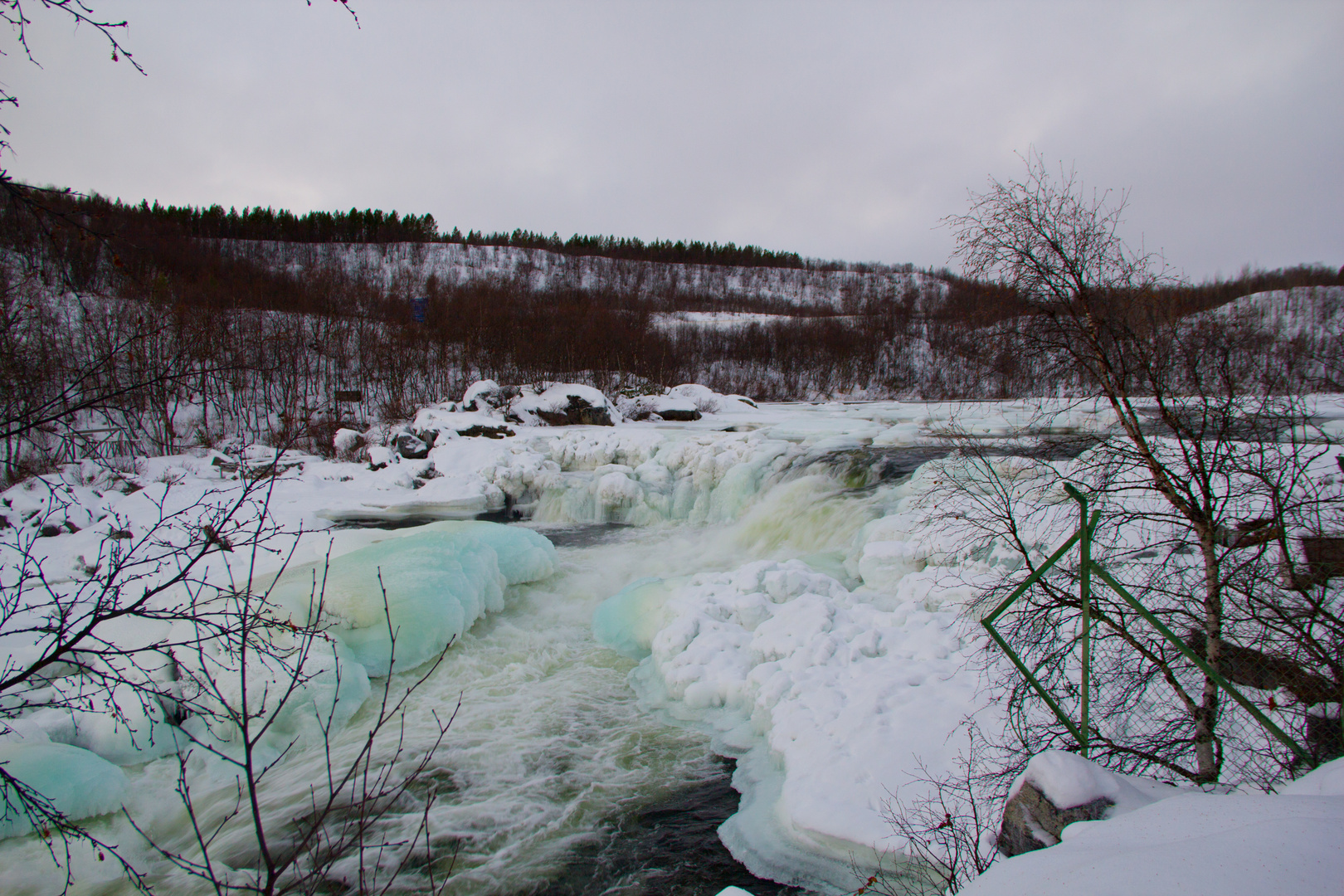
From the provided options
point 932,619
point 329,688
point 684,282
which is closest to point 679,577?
point 932,619

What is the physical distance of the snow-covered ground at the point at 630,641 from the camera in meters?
4.66

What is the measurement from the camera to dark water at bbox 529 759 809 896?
427cm

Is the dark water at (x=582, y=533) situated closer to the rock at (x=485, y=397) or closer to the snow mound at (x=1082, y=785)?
the rock at (x=485, y=397)

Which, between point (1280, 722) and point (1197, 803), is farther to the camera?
point (1280, 722)

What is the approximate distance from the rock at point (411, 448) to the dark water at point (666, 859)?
Answer: 44.8 feet

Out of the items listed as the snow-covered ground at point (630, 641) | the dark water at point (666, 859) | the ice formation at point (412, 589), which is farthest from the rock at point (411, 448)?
the dark water at point (666, 859)

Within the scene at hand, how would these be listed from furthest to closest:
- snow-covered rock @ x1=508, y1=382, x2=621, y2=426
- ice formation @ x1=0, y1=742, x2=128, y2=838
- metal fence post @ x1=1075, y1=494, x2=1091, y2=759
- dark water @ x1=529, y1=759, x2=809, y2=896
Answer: snow-covered rock @ x1=508, y1=382, x2=621, y2=426 → ice formation @ x1=0, y1=742, x2=128, y2=838 → dark water @ x1=529, y1=759, x2=809, y2=896 → metal fence post @ x1=1075, y1=494, x2=1091, y2=759

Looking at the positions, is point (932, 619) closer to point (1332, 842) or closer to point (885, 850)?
point (885, 850)

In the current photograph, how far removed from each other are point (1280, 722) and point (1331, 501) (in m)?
1.49

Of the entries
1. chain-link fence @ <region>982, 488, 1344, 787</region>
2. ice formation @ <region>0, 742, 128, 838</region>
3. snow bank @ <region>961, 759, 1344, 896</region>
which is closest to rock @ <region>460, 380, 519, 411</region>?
ice formation @ <region>0, 742, 128, 838</region>

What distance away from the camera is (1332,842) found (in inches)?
75.2

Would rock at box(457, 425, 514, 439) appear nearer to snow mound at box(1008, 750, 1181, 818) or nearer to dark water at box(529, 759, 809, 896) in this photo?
dark water at box(529, 759, 809, 896)

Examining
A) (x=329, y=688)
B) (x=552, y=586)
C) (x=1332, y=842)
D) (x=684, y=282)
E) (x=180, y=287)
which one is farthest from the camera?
(x=684, y=282)

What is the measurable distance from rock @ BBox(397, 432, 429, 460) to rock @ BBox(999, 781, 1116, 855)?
15947 mm
